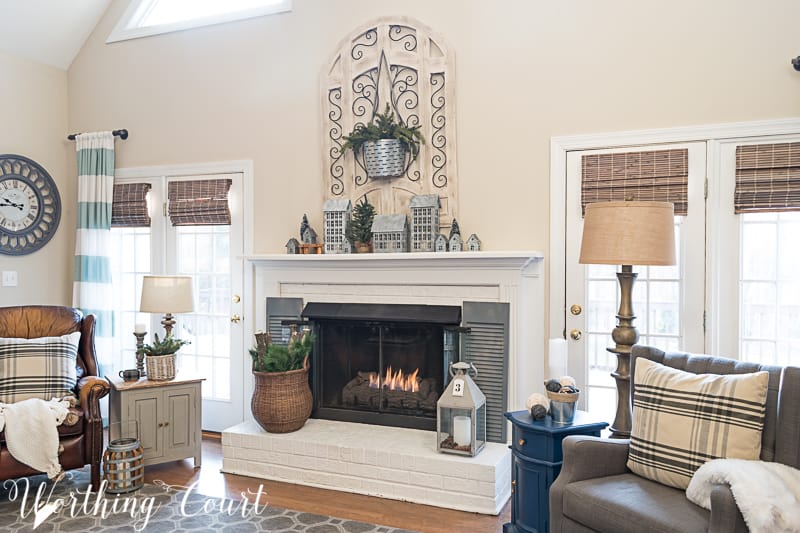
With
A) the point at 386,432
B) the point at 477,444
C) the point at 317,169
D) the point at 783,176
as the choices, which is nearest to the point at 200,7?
the point at 317,169

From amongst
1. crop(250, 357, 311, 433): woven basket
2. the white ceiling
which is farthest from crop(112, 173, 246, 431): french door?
the white ceiling

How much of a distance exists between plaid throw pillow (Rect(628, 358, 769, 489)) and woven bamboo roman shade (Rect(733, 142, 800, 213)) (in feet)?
4.28

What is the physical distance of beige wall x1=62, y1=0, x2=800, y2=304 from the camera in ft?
10.8

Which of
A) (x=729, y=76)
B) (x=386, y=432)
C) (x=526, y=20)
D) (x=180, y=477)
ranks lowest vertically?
(x=180, y=477)

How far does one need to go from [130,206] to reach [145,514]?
8.31ft

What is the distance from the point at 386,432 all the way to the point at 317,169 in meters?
1.83

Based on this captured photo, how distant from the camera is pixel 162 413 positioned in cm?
377

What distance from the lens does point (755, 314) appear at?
10.8 ft

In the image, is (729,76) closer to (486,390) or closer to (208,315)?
(486,390)

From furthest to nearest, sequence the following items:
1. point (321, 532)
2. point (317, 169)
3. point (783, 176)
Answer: point (317, 169)
point (783, 176)
point (321, 532)

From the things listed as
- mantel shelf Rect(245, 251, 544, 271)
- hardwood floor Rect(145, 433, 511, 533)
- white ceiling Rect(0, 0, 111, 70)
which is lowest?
hardwood floor Rect(145, 433, 511, 533)

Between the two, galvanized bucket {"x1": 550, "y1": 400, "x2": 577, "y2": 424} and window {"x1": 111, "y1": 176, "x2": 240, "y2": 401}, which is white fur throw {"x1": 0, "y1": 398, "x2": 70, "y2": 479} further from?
galvanized bucket {"x1": 550, "y1": 400, "x2": 577, "y2": 424}
